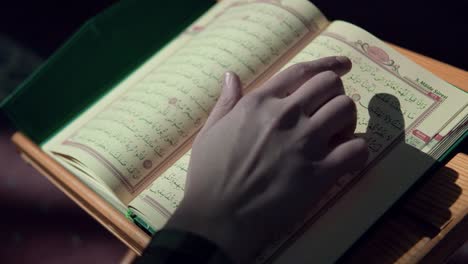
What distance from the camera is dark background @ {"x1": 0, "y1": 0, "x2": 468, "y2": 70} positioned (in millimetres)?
1397

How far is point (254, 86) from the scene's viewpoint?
29.9 inches

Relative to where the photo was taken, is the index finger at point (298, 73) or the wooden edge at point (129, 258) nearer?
the index finger at point (298, 73)

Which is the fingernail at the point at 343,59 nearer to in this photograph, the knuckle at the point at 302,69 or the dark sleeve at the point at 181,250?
the knuckle at the point at 302,69

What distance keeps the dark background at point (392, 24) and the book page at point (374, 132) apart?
723mm

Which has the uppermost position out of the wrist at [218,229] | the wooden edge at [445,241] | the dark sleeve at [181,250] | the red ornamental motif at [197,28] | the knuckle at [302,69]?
the red ornamental motif at [197,28]

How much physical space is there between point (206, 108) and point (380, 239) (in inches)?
10.4

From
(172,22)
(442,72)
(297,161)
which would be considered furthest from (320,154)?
(172,22)

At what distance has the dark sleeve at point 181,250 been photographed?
0.54 metres

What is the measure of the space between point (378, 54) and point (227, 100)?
0.21m

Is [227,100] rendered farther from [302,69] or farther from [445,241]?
[445,241]

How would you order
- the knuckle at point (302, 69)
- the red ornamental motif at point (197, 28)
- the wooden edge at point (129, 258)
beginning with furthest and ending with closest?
1. the wooden edge at point (129, 258)
2. the red ornamental motif at point (197, 28)
3. the knuckle at point (302, 69)

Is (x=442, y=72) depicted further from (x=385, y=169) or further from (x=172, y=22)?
(x=172, y=22)

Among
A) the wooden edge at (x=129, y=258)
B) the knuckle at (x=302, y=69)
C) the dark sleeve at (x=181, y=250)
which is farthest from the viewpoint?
the wooden edge at (x=129, y=258)

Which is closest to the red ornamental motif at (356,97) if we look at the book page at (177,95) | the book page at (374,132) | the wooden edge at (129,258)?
the book page at (374,132)
